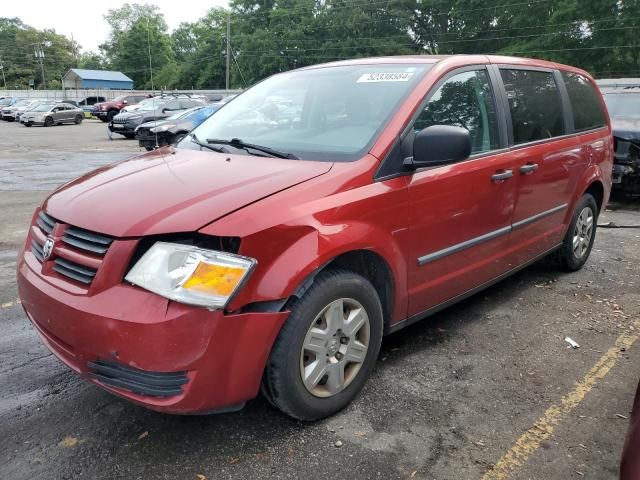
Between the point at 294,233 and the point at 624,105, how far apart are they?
8.56 meters

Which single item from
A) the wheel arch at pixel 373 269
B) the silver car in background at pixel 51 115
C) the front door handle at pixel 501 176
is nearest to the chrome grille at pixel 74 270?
the wheel arch at pixel 373 269

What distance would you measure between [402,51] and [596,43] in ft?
57.4

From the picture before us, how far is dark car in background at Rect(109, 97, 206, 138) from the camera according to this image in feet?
70.3

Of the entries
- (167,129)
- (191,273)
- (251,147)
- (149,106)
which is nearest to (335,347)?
(191,273)

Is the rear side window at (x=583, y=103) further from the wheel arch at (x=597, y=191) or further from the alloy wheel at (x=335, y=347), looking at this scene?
the alloy wheel at (x=335, y=347)

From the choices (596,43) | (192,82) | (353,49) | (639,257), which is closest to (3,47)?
(192,82)

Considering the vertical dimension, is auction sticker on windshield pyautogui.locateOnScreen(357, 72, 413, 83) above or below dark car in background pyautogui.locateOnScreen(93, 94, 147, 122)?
above

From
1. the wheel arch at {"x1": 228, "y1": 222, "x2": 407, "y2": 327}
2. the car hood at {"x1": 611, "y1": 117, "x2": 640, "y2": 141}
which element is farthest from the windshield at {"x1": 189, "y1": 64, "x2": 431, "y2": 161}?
the car hood at {"x1": 611, "y1": 117, "x2": 640, "y2": 141}

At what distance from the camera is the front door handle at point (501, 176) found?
3537mm

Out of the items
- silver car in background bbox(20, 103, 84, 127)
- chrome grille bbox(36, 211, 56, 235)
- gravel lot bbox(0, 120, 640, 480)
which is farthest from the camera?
silver car in background bbox(20, 103, 84, 127)

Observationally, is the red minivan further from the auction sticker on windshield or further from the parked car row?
the parked car row

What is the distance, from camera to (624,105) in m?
8.95

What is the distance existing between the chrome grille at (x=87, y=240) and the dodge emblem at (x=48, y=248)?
0.26 ft

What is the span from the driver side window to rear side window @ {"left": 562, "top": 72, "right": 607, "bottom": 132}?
143cm
